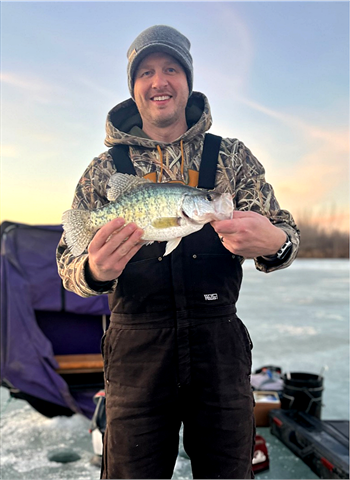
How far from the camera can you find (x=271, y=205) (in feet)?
7.41

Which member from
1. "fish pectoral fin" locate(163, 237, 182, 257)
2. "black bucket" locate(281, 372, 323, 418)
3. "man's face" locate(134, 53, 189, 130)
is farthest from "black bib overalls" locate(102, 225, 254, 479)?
"black bucket" locate(281, 372, 323, 418)

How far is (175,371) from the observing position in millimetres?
1989

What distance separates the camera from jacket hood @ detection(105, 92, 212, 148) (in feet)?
7.47

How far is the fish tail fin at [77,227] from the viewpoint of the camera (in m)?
2.03

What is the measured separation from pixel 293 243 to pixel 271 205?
1.04ft

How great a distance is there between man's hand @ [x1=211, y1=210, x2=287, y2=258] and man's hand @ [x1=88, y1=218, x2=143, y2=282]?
14.7 inches

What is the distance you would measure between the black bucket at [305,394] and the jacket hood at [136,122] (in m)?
3.30

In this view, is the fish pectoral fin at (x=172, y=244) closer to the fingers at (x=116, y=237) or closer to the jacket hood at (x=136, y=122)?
the fingers at (x=116, y=237)

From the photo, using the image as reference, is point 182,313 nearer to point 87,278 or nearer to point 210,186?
point 87,278

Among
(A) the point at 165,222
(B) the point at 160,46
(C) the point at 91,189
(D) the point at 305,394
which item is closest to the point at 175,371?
(A) the point at 165,222

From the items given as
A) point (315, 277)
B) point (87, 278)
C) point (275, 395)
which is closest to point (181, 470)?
point (275, 395)

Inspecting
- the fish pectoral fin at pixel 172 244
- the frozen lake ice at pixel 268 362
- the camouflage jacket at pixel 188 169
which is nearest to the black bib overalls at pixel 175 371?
the fish pectoral fin at pixel 172 244

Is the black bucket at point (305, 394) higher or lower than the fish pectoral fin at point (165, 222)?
lower

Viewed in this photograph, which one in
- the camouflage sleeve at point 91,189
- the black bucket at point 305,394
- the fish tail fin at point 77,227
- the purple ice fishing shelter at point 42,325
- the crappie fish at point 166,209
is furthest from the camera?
the purple ice fishing shelter at point 42,325
